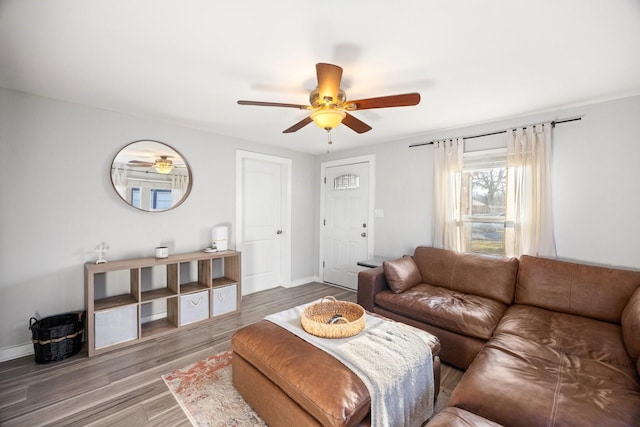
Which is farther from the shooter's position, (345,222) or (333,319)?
(345,222)

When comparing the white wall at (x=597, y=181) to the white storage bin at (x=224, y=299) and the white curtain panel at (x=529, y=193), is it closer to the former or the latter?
the white curtain panel at (x=529, y=193)

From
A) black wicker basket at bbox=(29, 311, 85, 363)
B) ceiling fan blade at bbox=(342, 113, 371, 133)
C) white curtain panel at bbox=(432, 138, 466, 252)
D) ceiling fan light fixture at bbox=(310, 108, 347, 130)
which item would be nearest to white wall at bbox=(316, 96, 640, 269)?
white curtain panel at bbox=(432, 138, 466, 252)

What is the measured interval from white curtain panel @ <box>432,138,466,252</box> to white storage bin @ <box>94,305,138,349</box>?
3431 mm

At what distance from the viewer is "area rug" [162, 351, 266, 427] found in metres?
1.63

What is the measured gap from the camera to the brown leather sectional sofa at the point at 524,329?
3.84 feet

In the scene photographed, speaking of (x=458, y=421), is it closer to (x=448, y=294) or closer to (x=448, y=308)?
(x=448, y=308)

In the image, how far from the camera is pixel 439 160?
3244 mm

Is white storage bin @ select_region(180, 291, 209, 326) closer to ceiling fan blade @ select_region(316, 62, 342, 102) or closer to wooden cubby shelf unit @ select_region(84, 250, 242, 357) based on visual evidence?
wooden cubby shelf unit @ select_region(84, 250, 242, 357)

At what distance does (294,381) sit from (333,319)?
52cm

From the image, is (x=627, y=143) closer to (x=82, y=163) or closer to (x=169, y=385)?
(x=169, y=385)

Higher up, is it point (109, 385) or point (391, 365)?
point (391, 365)

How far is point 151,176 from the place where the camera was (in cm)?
298

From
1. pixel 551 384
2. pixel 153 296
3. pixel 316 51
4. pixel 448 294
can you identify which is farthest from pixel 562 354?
pixel 153 296

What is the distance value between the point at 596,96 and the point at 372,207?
254 cm
